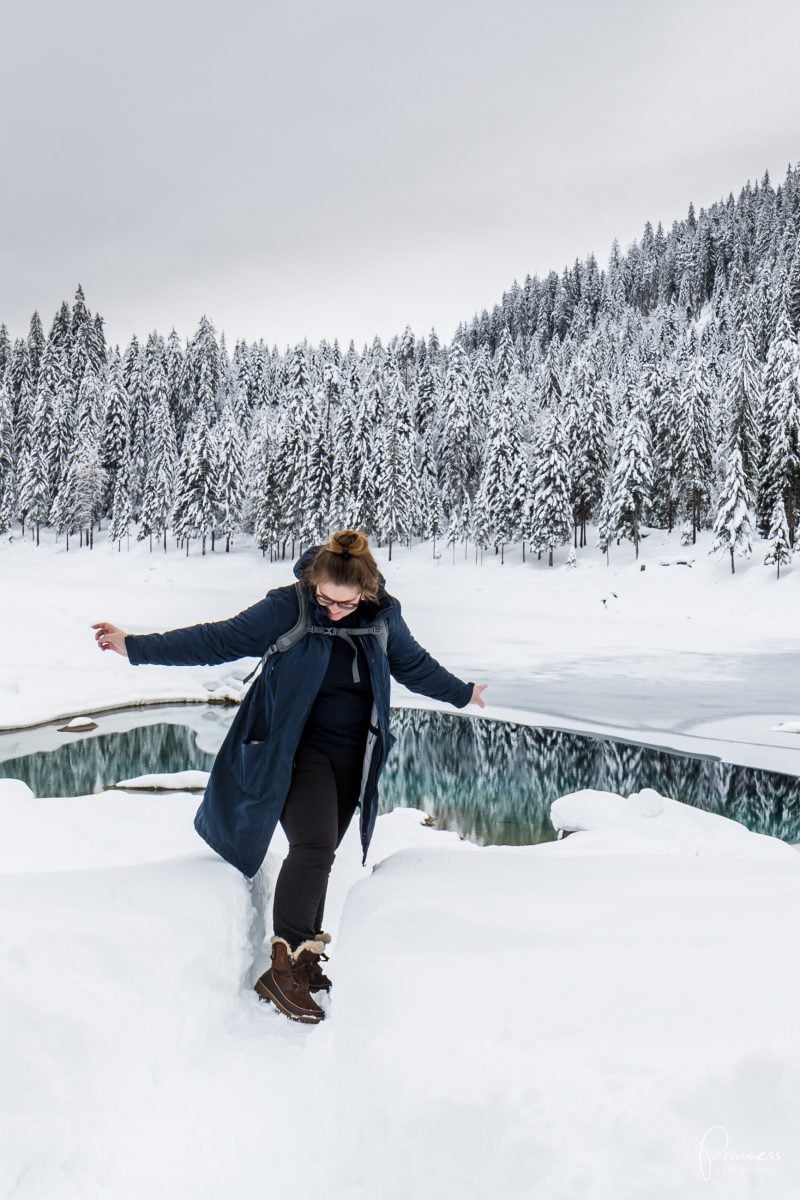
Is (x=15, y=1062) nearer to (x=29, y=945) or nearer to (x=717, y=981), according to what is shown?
(x=29, y=945)

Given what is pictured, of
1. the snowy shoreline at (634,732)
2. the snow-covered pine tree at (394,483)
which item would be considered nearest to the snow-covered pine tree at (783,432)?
the snow-covered pine tree at (394,483)

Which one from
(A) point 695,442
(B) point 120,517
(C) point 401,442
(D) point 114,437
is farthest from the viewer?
(D) point 114,437

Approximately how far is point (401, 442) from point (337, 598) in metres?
51.6

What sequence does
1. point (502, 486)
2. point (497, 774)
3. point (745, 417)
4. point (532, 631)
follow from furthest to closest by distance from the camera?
point (502, 486) < point (745, 417) < point (532, 631) < point (497, 774)

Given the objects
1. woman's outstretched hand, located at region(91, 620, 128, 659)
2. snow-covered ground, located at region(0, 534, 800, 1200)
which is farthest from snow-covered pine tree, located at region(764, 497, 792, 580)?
woman's outstretched hand, located at region(91, 620, 128, 659)

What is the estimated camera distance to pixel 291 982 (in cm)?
336

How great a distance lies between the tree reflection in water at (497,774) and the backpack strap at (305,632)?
26.9 feet

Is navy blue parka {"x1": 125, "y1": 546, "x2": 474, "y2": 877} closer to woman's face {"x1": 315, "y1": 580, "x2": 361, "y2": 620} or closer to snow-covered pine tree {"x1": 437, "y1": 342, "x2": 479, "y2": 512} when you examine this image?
woman's face {"x1": 315, "y1": 580, "x2": 361, "y2": 620}

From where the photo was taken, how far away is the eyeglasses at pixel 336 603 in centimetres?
355

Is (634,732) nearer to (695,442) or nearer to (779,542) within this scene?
(779,542)

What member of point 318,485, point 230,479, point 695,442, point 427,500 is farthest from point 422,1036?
point 230,479

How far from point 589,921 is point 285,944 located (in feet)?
4.49

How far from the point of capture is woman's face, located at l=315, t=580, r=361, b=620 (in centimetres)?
351

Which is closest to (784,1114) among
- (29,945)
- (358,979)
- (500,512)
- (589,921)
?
(589,921)
